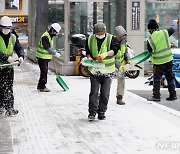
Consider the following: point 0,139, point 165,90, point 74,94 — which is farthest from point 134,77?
point 0,139

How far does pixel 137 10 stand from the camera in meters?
18.6

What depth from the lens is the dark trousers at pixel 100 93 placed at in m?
9.74

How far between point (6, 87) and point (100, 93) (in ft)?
5.69

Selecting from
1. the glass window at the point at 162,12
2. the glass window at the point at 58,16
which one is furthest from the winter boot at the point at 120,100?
the glass window at the point at 162,12

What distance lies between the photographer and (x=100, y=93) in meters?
9.87

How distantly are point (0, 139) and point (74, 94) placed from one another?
17.4 feet

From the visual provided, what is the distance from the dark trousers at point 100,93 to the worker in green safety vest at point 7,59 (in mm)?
1426

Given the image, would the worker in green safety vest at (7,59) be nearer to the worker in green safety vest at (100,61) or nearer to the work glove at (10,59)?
the work glove at (10,59)

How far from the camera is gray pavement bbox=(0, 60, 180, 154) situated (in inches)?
299

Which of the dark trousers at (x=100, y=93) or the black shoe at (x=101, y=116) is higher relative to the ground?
the dark trousers at (x=100, y=93)

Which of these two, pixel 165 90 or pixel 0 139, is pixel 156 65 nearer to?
pixel 165 90

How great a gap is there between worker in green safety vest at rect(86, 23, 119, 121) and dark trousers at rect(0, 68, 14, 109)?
1493mm

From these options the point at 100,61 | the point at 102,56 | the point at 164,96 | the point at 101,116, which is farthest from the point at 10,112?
the point at 164,96

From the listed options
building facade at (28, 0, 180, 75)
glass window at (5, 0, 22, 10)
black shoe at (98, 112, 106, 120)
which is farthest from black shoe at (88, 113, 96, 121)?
glass window at (5, 0, 22, 10)
